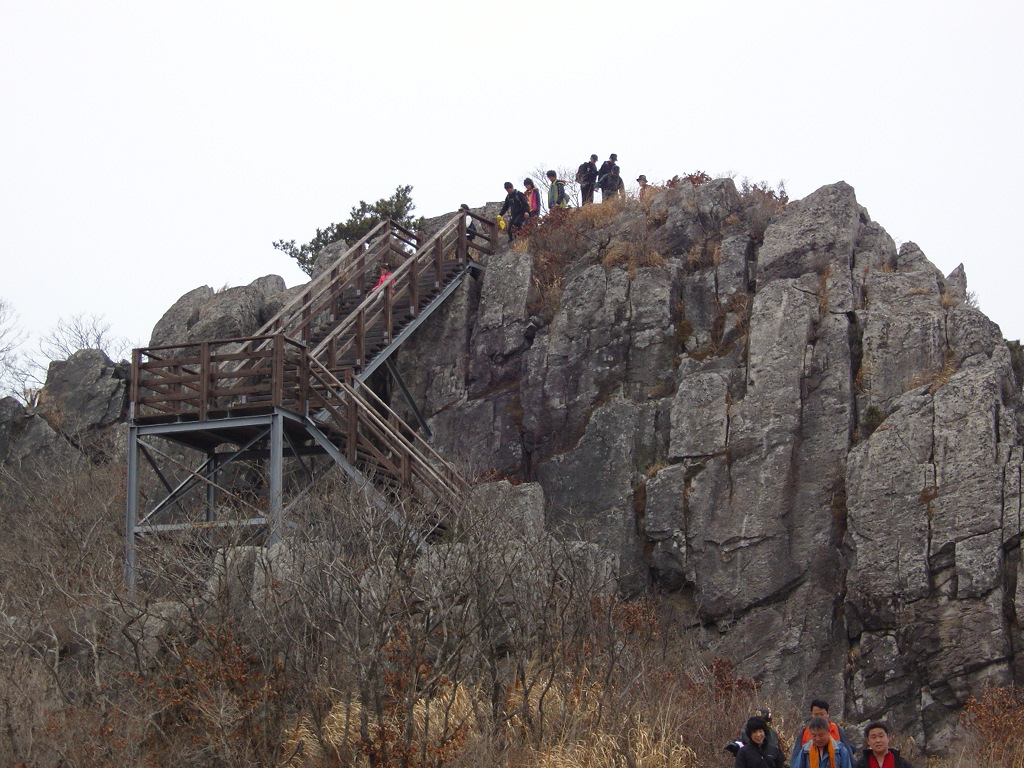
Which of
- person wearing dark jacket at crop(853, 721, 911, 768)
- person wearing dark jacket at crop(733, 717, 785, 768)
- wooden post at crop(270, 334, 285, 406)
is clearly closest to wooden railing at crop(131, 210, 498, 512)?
wooden post at crop(270, 334, 285, 406)

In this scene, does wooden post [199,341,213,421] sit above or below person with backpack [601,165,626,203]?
below

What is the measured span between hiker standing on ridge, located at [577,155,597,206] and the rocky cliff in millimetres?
2131

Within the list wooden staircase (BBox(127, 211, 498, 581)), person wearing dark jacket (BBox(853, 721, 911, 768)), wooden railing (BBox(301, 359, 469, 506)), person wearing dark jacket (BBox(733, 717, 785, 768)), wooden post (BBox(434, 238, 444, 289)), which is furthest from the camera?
wooden post (BBox(434, 238, 444, 289))

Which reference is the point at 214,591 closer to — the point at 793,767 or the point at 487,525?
the point at 487,525

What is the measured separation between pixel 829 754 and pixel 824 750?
0.17 ft

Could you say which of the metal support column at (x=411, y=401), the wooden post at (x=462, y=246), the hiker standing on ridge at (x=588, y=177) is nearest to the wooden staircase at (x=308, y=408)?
the metal support column at (x=411, y=401)

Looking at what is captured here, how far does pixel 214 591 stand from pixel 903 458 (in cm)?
1086

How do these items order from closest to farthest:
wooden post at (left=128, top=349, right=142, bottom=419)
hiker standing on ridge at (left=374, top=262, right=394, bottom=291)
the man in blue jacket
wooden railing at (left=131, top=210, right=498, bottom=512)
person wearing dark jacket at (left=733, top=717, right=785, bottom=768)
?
the man in blue jacket, person wearing dark jacket at (left=733, top=717, right=785, bottom=768), wooden railing at (left=131, top=210, right=498, bottom=512), wooden post at (left=128, top=349, right=142, bottom=419), hiker standing on ridge at (left=374, top=262, right=394, bottom=291)

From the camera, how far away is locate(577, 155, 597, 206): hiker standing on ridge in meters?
29.1

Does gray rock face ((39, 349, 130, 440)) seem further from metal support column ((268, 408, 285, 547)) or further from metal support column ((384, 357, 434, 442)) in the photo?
metal support column ((268, 408, 285, 547))

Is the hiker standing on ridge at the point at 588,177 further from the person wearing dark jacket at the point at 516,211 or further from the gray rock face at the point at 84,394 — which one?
the gray rock face at the point at 84,394

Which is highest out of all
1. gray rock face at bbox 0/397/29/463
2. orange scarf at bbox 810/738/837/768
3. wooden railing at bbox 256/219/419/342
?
wooden railing at bbox 256/219/419/342

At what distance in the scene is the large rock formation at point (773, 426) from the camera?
1809 centimetres

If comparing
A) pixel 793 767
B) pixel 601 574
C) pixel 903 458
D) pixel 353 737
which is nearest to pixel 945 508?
pixel 903 458
